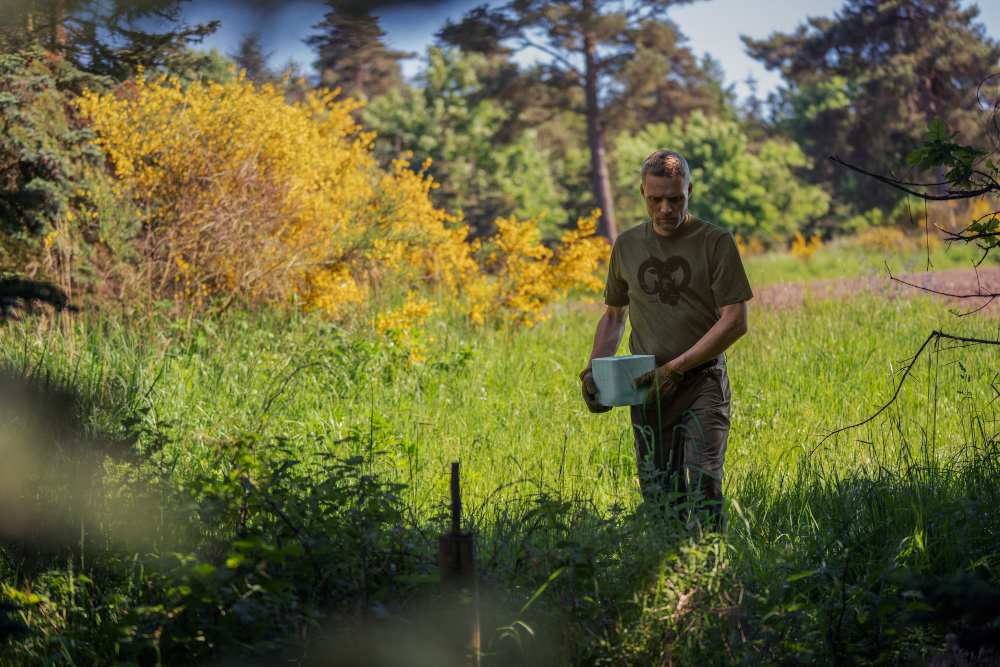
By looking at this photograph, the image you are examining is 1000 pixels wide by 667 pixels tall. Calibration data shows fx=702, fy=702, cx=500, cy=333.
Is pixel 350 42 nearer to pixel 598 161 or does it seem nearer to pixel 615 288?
pixel 615 288

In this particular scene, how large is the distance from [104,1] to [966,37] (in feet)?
82.1

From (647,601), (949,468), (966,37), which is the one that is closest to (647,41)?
(966,37)

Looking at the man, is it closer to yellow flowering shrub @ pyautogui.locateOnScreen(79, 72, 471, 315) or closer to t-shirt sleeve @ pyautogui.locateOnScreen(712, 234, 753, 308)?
t-shirt sleeve @ pyautogui.locateOnScreen(712, 234, 753, 308)

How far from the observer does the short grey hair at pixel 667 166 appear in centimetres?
265

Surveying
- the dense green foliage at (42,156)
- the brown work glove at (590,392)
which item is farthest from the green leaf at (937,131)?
the dense green foliage at (42,156)

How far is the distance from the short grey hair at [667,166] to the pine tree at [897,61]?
19791 mm

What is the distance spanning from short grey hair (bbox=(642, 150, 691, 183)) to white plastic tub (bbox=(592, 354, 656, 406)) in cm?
71

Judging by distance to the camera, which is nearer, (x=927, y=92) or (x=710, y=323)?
(x=710, y=323)

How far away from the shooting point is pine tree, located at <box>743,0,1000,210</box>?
19953mm

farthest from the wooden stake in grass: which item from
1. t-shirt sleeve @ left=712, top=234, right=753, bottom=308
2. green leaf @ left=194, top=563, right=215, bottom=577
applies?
t-shirt sleeve @ left=712, top=234, right=753, bottom=308

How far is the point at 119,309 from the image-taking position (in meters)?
5.92

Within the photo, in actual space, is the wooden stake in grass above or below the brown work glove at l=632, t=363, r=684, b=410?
below

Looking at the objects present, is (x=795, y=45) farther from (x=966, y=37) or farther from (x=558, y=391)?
(x=558, y=391)

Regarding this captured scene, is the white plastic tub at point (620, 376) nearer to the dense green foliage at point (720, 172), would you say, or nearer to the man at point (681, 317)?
the man at point (681, 317)
